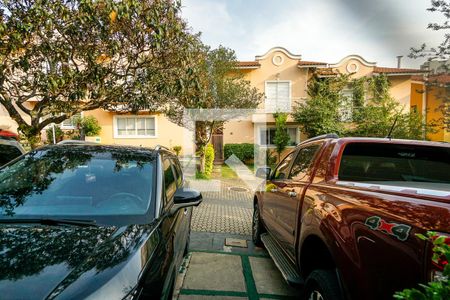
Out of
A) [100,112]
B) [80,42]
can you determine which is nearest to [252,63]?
[100,112]

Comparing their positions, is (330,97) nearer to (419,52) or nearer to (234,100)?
(234,100)

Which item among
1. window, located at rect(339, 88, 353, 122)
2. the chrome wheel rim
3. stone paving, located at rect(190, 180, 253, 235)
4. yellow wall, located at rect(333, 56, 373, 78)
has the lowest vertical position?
stone paving, located at rect(190, 180, 253, 235)

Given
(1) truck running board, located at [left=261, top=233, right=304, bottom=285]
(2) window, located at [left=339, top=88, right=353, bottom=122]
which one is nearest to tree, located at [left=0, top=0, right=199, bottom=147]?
(1) truck running board, located at [left=261, top=233, right=304, bottom=285]

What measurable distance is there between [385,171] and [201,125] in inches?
431

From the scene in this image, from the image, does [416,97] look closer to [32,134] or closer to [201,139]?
[201,139]

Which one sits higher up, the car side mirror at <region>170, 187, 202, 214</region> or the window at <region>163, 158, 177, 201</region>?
the window at <region>163, 158, 177, 201</region>

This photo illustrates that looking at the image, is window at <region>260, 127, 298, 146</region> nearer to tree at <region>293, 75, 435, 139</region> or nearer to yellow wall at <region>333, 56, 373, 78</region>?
tree at <region>293, 75, 435, 139</region>

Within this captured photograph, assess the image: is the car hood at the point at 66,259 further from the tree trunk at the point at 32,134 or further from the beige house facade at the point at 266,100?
the beige house facade at the point at 266,100

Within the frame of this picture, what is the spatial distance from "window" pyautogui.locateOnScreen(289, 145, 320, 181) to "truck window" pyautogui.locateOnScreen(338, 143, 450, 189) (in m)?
0.40

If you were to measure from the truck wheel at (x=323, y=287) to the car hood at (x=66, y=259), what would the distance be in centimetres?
136

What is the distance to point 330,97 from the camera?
1789 centimetres

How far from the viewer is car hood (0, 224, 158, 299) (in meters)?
1.43

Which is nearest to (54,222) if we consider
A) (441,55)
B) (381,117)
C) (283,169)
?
(283,169)

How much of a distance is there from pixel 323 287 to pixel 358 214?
68 centimetres
